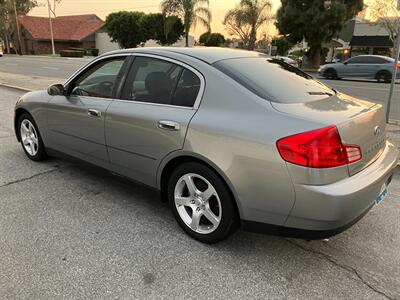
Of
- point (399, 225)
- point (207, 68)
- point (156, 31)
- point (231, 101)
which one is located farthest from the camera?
point (156, 31)

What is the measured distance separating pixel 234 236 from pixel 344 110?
1406mm

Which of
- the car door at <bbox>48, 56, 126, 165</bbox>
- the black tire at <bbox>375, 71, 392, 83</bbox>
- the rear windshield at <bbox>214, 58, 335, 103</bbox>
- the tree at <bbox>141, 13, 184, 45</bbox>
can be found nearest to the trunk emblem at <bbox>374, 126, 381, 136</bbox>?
the rear windshield at <bbox>214, 58, 335, 103</bbox>

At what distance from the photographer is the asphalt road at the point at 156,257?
2.55 meters

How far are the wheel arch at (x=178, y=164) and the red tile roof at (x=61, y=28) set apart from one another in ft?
210

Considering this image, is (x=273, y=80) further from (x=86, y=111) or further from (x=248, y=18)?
(x=248, y=18)

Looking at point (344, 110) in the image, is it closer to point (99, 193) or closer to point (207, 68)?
point (207, 68)

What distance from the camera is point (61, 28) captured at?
64.9 m

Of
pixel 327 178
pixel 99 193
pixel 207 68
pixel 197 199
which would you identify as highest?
pixel 207 68

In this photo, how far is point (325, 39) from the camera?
27047 millimetres

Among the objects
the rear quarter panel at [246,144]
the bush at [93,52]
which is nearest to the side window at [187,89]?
the rear quarter panel at [246,144]

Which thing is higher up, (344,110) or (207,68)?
(207,68)

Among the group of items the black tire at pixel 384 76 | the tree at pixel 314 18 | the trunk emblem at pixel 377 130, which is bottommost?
the black tire at pixel 384 76

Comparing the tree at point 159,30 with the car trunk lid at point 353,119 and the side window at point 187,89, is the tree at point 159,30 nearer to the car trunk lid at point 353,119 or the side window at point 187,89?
the side window at point 187,89

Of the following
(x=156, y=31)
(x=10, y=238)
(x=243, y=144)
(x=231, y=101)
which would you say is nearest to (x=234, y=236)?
(x=243, y=144)
